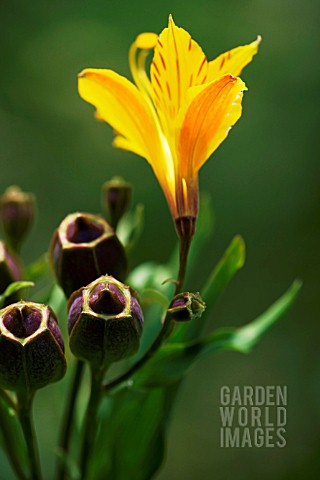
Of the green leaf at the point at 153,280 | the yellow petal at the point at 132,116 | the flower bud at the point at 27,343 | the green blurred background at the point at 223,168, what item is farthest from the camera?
the green blurred background at the point at 223,168

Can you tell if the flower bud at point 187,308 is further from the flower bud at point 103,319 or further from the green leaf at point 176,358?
the green leaf at point 176,358

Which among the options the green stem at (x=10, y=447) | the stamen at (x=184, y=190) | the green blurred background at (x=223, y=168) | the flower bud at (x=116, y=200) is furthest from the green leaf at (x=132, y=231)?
the green blurred background at (x=223, y=168)

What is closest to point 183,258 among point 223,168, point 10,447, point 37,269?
point 37,269

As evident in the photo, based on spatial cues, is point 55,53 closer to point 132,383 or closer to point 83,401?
point 83,401

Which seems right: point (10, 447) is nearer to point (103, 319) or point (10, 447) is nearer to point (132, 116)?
point (103, 319)

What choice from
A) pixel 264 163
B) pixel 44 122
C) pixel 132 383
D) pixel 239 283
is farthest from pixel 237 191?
pixel 132 383
